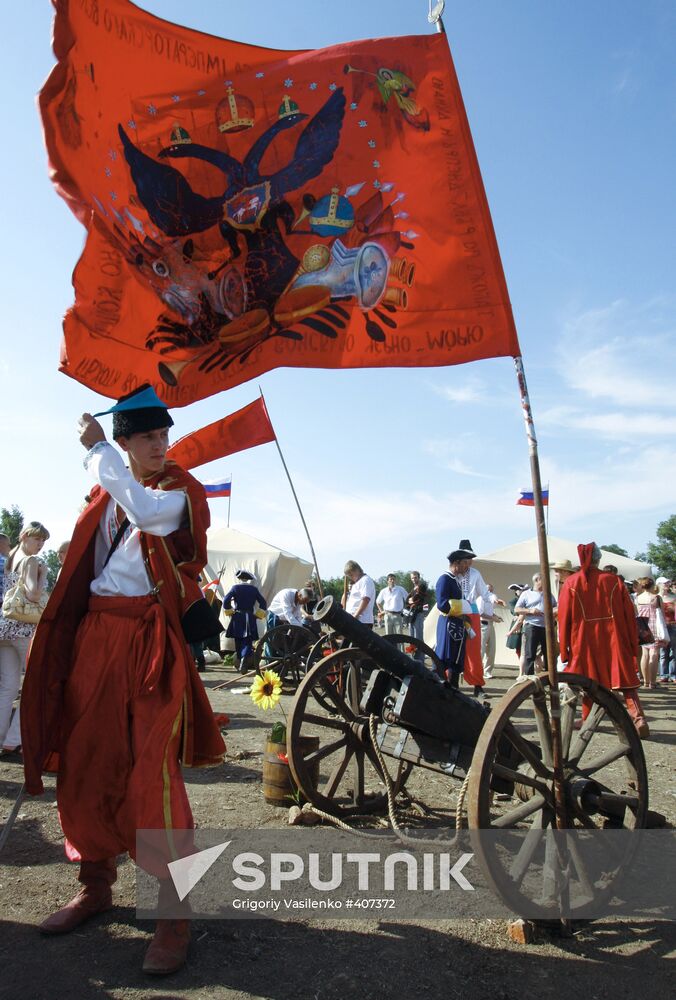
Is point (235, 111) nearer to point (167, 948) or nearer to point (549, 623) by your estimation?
point (549, 623)

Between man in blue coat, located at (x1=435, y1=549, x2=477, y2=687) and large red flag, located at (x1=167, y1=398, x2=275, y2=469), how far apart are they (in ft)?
10.8

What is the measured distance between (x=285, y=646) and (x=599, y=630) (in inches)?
210

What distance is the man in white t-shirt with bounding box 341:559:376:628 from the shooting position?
941cm

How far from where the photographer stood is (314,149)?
139 inches

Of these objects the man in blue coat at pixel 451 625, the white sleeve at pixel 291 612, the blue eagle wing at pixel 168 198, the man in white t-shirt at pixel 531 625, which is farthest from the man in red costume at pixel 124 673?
the white sleeve at pixel 291 612

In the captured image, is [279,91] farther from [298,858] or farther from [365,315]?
[298,858]

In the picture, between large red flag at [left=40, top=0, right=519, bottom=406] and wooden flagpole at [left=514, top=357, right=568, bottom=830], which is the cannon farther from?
large red flag at [left=40, top=0, right=519, bottom=406]

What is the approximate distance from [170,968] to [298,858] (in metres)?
1.16

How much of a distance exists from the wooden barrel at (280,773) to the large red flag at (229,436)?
Result: 194 cm

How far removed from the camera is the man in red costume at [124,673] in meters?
2.56

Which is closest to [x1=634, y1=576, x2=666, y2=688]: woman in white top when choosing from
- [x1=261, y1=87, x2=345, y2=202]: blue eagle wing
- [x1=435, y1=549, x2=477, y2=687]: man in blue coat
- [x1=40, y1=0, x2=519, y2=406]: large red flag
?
[x1=435, y1=549, x2=477, y2=687]: man in blue coat

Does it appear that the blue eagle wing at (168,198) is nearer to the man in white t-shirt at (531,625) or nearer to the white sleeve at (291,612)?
the man in white t-shirt at (531,625)

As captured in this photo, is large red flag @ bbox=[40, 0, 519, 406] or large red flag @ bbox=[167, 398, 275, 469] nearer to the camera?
large red flag @ bbox=[40, 0, 519, 406]

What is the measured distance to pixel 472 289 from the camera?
3156 mm
